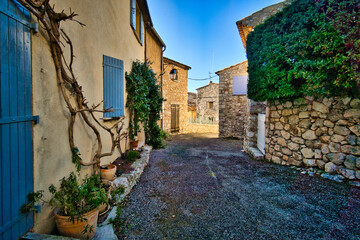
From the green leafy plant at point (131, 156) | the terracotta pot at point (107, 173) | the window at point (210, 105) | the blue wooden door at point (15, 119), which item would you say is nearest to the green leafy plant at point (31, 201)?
the blue wooden door at point (15, 119)

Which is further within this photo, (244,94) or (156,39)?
(244,94)

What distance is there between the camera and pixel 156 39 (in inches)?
402

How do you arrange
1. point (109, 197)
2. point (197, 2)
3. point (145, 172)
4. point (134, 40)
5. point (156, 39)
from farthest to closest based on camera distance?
point (197, 2), point (156, 39), point (134, 40), point (145, 172), point (109, 197)

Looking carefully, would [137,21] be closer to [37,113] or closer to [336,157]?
[37,113]

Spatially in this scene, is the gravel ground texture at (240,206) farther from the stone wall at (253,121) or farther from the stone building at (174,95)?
the stone building at (174,95)

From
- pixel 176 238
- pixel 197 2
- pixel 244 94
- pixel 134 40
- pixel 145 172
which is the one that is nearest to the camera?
pixel 176 238

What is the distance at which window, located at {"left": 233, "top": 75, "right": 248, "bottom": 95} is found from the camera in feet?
37.6

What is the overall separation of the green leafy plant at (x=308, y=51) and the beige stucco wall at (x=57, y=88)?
167 inches

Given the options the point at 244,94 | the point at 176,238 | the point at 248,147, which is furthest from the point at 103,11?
the point at 244,94

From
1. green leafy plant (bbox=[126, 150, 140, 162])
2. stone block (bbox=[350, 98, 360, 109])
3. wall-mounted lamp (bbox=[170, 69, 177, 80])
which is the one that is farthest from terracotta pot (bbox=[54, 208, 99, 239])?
wall-mounted lamp (bbox=[170, 69, 177, 80])

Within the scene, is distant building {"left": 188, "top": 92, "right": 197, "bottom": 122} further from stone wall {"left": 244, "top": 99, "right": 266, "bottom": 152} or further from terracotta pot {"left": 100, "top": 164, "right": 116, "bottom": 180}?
terracotta pot {"left": 100, "top": 164, "right": 116, "bottom": 180}

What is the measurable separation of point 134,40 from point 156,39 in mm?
4372

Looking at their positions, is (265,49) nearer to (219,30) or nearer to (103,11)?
(103,11)

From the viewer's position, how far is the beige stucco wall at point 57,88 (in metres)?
1.97
